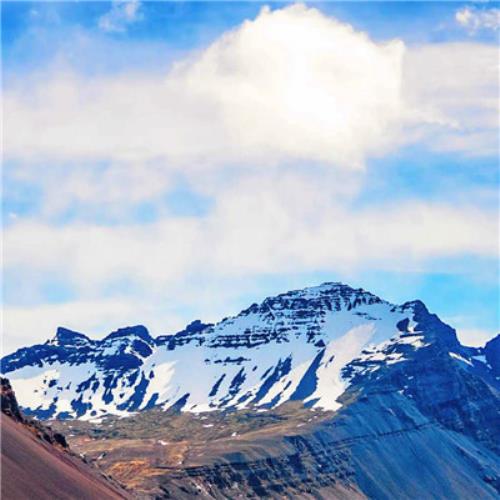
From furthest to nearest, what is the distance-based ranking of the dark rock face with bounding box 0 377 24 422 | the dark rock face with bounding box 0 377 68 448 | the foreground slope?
the dark rock face with bounding box 0 377 68 448 → the dark rock face with bounding box 0 377 24 422 → the foreground slope

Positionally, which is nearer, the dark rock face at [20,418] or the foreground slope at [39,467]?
the foreground slope at [39,467]

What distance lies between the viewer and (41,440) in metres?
179

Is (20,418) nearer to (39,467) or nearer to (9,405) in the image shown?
(9,405)

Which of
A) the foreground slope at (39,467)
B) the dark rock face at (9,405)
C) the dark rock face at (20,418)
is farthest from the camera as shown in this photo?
the dark rock face at (20,418)

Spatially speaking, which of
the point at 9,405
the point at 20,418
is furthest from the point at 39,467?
the point at 9,405

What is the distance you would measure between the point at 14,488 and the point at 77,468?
4388 cm

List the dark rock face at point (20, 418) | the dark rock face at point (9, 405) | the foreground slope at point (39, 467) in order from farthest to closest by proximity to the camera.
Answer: the dark rock face at point (20, 418) → the dark rock face at point (9, 405) → the foreground slope at point (39, 467)

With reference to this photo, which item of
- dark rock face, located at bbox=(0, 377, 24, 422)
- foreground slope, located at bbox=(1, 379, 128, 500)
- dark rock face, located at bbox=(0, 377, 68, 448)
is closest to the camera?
foreground slope, located at bbox=(1, 379, 128, 500)

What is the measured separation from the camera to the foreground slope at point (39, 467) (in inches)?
5487

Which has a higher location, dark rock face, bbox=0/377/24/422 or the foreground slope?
dark rock face, bbox=0/377/24/422

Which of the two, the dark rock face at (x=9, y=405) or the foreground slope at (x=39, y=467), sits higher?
the dark rock face at (x=9, y=405)

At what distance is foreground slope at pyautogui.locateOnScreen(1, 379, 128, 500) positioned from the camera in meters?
139

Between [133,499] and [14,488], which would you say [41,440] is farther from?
[14,488]

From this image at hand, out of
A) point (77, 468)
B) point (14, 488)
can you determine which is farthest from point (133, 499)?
point (14, 488)
